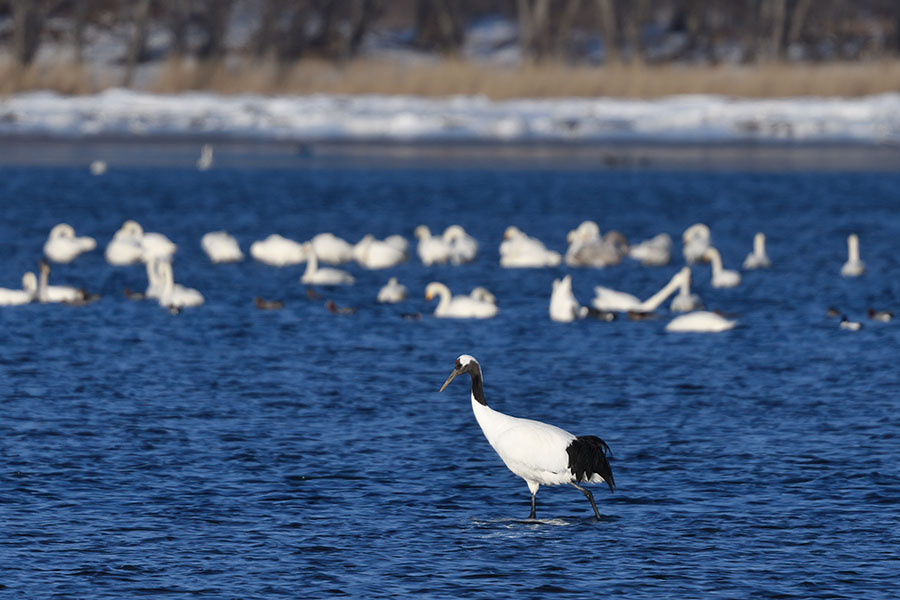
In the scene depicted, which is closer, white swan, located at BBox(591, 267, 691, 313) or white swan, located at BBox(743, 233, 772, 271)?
white swan, located at BBox(591, 267, 691, 313)

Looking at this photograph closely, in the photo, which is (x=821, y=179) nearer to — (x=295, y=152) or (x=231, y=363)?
(x=295, y=152)

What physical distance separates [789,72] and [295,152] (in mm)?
15595

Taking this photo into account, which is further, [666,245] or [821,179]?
[821,179]

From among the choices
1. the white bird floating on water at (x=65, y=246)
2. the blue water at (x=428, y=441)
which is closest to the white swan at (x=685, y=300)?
the blue water at (x=428, y=441)

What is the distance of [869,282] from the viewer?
82.0ft

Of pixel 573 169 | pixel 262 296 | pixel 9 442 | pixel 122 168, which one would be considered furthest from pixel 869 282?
pixel 122 168

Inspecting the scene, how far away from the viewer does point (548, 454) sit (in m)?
11.4

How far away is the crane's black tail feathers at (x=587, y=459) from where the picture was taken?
11273mm

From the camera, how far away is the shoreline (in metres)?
45.4

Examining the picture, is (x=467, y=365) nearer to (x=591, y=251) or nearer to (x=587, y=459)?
(x=587, y=459)

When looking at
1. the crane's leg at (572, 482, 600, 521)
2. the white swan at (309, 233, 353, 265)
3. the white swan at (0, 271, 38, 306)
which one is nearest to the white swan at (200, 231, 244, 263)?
the white swan at (309, 233, 353, 265)

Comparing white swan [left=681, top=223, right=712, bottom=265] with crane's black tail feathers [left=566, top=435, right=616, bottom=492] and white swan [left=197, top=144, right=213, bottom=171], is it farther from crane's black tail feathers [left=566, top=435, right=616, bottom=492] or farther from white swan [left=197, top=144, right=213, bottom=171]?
white swan [left=197, top=144, right=213, bottom=171]

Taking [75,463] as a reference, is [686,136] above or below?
above

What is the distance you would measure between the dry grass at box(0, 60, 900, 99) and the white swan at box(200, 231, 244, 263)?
25.0 meters
